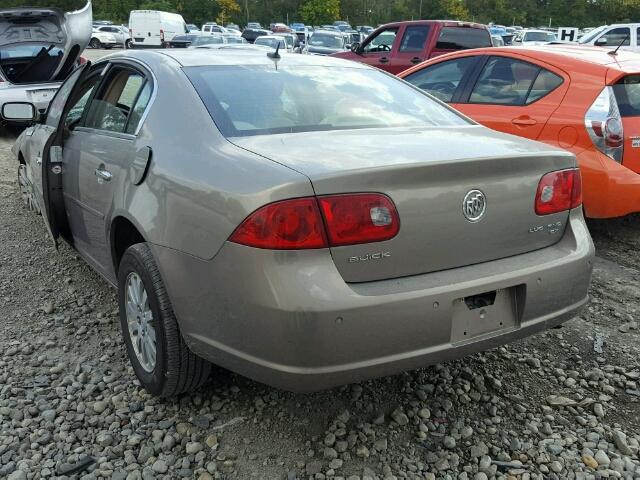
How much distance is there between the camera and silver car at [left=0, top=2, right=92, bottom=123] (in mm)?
8984

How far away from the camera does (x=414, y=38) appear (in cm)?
1191

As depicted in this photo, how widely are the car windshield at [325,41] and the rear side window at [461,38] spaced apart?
11100mm

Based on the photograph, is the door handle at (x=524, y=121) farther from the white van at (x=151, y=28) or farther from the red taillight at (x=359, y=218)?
the white van at (x=151, y=28)

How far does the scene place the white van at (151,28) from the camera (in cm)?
3850

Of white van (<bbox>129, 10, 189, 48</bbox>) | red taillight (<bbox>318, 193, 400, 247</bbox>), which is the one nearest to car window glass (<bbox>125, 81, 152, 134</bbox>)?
red taillight (<bbox>318, 193, 400, 247</bbox>)

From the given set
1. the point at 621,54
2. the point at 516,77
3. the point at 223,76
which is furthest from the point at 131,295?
the point at 621,54

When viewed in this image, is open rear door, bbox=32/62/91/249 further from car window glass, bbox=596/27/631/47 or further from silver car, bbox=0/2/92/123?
car window glass, bbox=596/27/631/47

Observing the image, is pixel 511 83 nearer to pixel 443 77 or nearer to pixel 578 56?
pixel 578 56

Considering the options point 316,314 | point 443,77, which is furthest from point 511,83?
point 316,314

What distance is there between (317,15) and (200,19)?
1471cm

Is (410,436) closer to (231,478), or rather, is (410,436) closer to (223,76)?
(231,478)

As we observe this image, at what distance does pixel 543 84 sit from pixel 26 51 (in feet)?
26.7

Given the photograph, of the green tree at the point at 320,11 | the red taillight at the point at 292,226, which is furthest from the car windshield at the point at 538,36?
the green tree at the point at 320,11

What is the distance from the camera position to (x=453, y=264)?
7.70 feet
